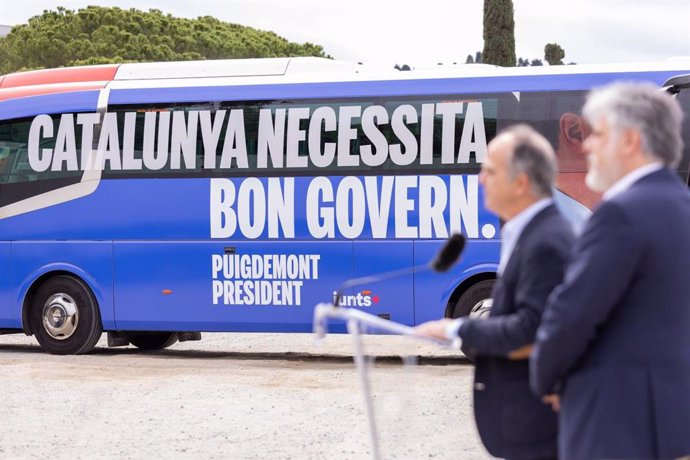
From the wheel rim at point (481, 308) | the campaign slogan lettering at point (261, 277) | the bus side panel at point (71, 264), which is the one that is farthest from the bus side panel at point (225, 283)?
the wheel rim at point (481, 308)

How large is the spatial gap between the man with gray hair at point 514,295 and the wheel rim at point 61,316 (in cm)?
1254

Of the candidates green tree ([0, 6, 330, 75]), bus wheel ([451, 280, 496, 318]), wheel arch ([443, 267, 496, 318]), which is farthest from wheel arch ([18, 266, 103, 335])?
green tree ([0, 6, 330, 75])

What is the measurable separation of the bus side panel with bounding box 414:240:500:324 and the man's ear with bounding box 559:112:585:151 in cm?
133

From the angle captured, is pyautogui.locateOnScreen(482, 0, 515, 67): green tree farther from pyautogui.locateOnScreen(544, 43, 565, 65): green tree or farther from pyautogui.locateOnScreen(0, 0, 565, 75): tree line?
pyautogui.locateOnScreen(0, 0, 565, 75): tree line

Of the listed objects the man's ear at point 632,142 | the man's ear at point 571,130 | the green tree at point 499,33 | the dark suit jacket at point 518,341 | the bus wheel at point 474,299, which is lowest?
the bus wheel at point 474,299

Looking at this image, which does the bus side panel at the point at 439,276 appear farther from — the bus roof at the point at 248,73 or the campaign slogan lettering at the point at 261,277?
the bus roof at the point at 248,73

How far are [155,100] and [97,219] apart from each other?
1577 mm

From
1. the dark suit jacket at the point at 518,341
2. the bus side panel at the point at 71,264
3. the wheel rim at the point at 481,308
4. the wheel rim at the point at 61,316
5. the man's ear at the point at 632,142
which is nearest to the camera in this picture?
the man's ear at the point at 632,142

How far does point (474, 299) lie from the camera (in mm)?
14898

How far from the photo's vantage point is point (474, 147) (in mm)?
14875

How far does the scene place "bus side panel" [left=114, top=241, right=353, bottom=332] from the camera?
15.4 meters

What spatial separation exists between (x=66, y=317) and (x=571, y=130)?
6.46 meters

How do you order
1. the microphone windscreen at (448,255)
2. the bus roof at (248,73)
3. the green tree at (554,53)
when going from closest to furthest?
the microphone windscreen at (448,255), the bus roof at (248,73), the green tree at (554,53)

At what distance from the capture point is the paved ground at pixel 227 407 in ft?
31.1
